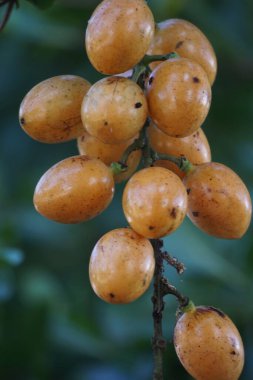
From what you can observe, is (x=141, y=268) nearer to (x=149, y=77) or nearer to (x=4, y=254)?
(x=149, y=77)

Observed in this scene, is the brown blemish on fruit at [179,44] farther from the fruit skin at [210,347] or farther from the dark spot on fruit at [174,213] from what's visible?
the fruit skin at [210,347]

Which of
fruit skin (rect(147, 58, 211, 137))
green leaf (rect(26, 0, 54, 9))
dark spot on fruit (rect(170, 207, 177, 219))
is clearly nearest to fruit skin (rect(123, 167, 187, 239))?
dark spot on fruit (rect(170, 207, 177, 219))

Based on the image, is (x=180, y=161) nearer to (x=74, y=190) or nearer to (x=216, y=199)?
(x=216, y=199)

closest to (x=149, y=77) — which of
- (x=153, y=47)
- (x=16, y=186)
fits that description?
(x=153, y=47)

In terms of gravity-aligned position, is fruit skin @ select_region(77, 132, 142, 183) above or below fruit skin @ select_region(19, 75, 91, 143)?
below

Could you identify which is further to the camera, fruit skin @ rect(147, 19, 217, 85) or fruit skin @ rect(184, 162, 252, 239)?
fruit skin @ rect(147, 19, 217, 85)

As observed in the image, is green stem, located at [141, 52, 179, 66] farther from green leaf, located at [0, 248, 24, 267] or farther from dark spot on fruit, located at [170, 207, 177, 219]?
green leaf, located at [0, 248, 24, 267]
